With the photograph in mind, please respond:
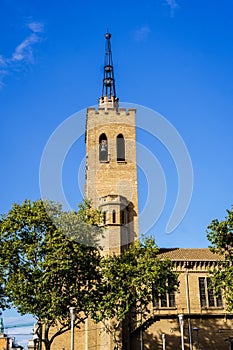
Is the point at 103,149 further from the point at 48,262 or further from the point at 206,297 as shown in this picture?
the point at 48,262

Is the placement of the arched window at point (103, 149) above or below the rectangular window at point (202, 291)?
above

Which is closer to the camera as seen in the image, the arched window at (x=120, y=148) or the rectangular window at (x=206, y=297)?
the rectangular window at (x=206, y=297)

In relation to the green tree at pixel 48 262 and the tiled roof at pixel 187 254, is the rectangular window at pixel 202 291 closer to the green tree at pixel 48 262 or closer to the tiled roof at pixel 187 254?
the tiled roof at pixel 187 254

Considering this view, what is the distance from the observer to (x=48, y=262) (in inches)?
1543

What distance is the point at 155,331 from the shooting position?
52344 millimetres

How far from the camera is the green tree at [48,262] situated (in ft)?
128

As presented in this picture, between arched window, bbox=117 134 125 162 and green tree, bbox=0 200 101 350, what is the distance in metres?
22.0

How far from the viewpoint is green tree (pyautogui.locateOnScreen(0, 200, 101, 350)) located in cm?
3900

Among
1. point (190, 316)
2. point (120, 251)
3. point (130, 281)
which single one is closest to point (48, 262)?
point (130, 281)

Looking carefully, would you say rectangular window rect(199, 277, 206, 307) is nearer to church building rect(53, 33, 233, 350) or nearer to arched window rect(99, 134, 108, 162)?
church building rect(53, 33, 233, 350)

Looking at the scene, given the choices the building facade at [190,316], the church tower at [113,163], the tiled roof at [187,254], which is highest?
the church tower at [113,163]

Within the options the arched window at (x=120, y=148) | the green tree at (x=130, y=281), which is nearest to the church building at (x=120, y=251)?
the arched window at (x=120, y=148)

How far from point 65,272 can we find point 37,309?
355cm

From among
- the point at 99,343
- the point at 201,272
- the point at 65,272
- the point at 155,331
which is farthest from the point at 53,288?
the point at 201,272
